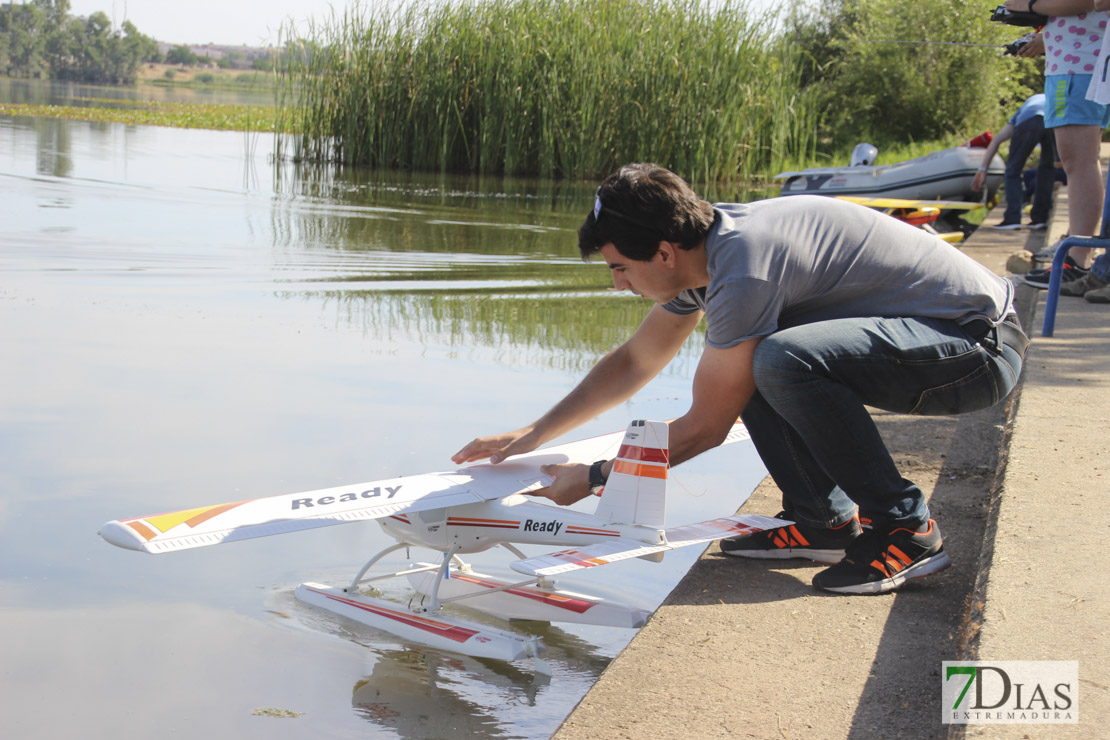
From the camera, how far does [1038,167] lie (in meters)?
10.6

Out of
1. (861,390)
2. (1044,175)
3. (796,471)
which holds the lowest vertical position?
(796,471)

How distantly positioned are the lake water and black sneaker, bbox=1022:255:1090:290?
2.22 m

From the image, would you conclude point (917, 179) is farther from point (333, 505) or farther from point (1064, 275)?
point (333, 505)

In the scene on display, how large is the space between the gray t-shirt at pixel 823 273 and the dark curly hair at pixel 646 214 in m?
0.07

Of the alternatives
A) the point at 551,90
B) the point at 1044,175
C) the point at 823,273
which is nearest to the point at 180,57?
the point at 551,90

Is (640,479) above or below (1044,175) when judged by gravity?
below

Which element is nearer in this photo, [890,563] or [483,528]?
[890,563]

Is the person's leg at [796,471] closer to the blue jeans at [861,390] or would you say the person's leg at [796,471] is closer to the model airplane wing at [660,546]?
the blue jeans at [861,390]

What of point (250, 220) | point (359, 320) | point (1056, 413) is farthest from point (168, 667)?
point (250, 220)

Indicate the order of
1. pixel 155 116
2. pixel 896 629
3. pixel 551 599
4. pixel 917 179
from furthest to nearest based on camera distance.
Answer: pixel 155 116, pixel 917 179, pixel 551 599, pixel 896 629

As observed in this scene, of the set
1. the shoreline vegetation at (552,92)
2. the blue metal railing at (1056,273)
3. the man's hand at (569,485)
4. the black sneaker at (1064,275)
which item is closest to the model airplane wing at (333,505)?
the man's hand at (569,485)

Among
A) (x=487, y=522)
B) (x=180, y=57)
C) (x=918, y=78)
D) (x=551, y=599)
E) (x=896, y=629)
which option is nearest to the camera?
(x=896, y=629)

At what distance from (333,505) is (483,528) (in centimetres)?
57

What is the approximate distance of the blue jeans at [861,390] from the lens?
114 inches
